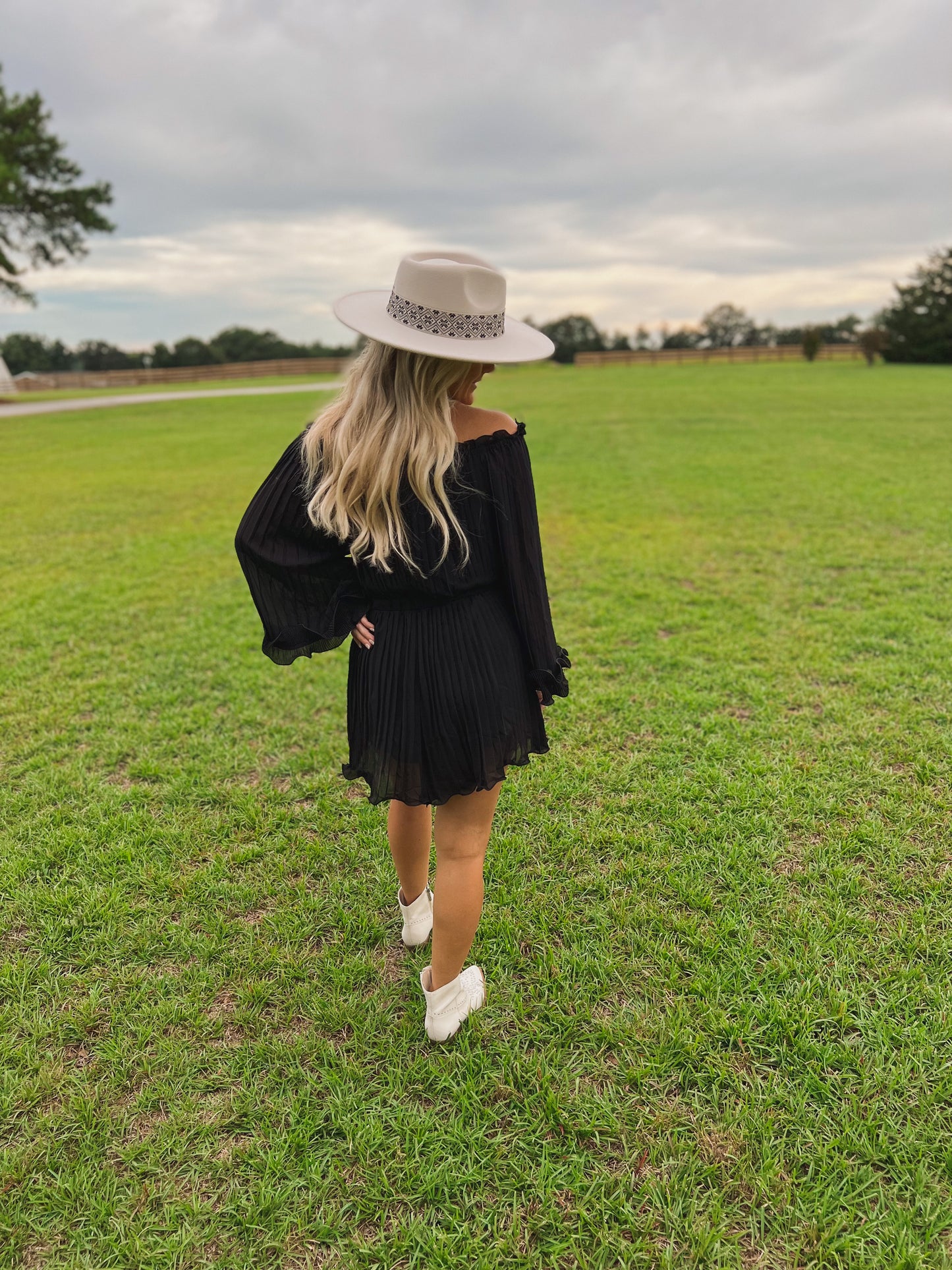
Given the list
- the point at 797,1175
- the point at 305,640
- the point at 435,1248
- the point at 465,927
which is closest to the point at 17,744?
the point at 305,640

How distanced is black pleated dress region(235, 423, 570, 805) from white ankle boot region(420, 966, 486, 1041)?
526 mm

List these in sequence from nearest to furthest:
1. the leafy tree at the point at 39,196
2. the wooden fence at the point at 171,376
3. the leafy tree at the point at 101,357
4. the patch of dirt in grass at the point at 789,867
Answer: the patch of dirt in grass at the point at 789,867
the leafy tree at the point at 39,196
the wooden fence at the point at 171,376
the leafy tree at the point at 101,357

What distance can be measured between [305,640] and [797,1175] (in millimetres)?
1647

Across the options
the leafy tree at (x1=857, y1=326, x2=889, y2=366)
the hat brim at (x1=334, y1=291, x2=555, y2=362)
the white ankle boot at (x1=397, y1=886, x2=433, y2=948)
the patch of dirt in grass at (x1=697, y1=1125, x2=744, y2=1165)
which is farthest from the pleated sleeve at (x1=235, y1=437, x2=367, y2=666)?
the leafy tree at (x1=857, y1=326, x2=889, y2=366)

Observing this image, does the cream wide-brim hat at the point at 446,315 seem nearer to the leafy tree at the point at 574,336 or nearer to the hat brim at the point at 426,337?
the hat brim at the point at 426,337

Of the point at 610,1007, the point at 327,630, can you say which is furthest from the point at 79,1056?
the point at 610,1007

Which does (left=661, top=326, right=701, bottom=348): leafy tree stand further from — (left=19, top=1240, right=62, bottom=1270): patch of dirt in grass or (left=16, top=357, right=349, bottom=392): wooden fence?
(left=19, top=1240, right=62, bottom=1270): patch of dirt in grass

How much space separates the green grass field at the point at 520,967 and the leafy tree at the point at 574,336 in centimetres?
4843

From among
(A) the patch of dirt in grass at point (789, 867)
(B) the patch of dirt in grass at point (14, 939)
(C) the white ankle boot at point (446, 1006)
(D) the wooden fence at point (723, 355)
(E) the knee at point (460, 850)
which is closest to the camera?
(E) the knee at point (460, 850)

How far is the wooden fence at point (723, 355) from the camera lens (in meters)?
39.7

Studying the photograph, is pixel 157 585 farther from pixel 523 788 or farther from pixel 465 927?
pixel 465 927

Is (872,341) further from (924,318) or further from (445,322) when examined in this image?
(445,322)

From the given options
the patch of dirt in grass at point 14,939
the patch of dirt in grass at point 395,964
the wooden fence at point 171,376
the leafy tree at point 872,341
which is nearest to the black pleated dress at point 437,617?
the patch of dirt in grass at point 395,964

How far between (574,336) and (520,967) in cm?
5974
